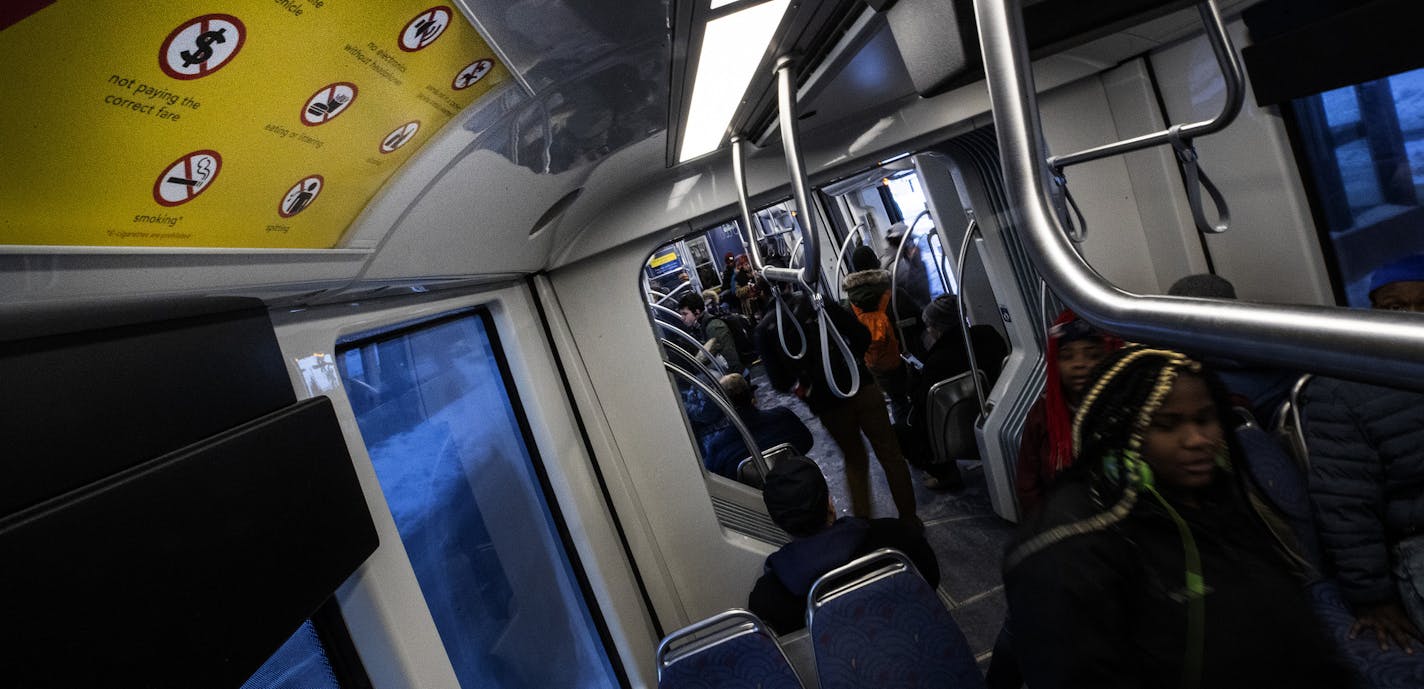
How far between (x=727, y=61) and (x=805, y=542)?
171cm

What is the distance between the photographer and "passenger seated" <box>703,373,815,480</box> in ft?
15.1

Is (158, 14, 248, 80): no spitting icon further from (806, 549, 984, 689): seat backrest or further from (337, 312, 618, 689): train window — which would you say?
(806, 549, 984, 689): seat backrest

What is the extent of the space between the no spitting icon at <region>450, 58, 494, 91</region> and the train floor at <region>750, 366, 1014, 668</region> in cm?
265

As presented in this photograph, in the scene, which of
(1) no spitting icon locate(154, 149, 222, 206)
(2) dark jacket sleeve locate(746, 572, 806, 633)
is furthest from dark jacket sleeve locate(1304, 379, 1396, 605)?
(1) no spitting icon locate(154, 149, 222, 206)

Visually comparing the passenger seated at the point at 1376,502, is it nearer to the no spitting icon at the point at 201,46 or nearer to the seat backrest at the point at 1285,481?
the seat backrest at the point at 1285,481

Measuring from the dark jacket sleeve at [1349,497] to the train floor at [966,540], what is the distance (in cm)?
104

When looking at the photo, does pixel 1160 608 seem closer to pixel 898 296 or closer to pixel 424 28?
pixel 424 28

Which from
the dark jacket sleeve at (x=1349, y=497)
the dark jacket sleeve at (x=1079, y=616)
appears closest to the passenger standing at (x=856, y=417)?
the dark jacket sleeve at (x=1349, y=497)

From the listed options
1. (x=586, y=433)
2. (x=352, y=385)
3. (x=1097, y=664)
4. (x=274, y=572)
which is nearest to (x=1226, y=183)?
(x=1097, y=664)

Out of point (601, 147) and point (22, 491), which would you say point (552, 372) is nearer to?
→ point (601, 147)

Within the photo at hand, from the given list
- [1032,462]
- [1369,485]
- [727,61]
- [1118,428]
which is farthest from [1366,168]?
[727,61]

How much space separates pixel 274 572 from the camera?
3.27 feet

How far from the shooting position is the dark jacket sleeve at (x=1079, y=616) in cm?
136

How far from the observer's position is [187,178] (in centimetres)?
89
